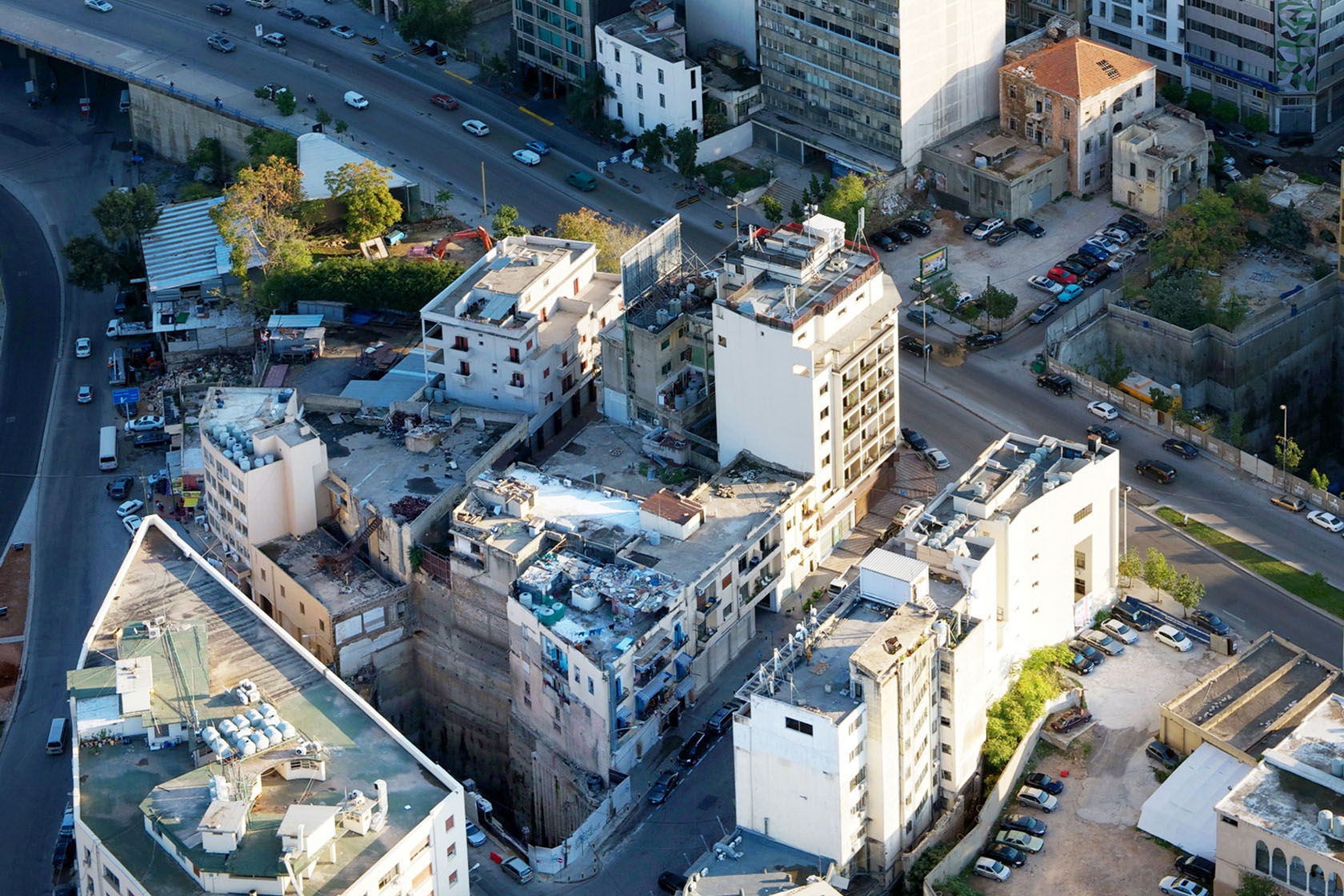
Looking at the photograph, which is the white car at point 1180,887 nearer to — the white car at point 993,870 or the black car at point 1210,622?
Answer: the white car at point 993,870

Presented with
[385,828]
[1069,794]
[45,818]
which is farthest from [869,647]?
[45,818]

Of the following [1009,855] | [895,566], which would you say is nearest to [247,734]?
[895,566]

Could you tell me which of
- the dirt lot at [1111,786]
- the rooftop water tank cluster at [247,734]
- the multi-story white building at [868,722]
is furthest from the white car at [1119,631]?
the rooftop water tank cluster at [247,734]

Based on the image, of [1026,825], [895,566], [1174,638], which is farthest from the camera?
[1174,638]

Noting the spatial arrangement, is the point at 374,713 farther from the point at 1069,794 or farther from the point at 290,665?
the point at 1069,794

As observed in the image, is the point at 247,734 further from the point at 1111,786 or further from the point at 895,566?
the point at 1111,786

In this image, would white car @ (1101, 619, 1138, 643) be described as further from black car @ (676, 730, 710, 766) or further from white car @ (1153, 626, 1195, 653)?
black car @ (676, 730, 710, 766)
